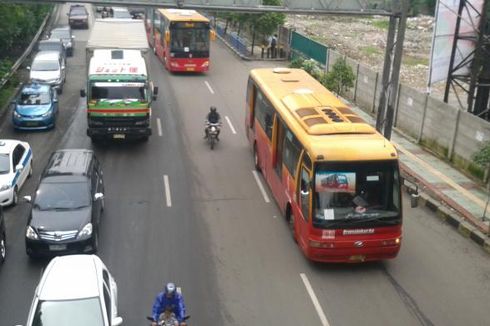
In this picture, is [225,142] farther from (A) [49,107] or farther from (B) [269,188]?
(A) [49,107]

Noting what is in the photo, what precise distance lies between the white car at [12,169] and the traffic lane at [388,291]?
8.46m

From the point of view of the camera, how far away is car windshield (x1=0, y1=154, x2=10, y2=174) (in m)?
17.1

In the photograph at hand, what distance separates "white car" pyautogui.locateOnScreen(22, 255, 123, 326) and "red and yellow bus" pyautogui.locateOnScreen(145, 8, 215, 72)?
78.9 feet

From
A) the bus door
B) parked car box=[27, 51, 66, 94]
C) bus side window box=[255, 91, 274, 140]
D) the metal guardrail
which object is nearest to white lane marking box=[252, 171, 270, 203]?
bus side window box=[255, 91, 274, 140]

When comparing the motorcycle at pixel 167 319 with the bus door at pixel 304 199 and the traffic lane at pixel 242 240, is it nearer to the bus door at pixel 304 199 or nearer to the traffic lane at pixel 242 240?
the traffic lane at pixel 242 240

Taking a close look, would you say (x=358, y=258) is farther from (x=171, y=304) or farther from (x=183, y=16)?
(x=183, y=16)

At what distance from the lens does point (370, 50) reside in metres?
48.9

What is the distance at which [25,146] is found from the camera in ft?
61.9

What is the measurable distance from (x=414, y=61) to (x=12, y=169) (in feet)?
114

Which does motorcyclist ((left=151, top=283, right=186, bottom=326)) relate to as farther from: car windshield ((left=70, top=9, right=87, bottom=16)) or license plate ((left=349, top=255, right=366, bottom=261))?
car windshield ((left=70, top=9, right=87, bottom=16))

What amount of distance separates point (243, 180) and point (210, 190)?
1.35 m

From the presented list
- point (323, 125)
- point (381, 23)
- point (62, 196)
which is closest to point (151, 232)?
point (62, 196)

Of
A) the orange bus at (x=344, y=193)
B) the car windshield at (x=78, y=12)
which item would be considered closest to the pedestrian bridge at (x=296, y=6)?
the orange bus at (x=344, y=193)

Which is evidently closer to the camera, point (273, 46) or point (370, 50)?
point (273, 46)
